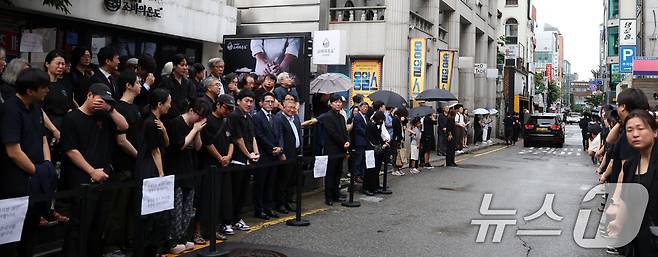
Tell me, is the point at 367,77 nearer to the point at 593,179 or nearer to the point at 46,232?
the point at 593,179

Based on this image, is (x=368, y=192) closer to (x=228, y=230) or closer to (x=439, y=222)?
(x=439, y=222)

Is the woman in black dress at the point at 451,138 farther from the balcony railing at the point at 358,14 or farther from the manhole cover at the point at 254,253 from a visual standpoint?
the manhole cover at the point at 254,253

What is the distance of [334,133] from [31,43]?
603 centimetres

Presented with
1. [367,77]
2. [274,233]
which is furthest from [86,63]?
[367,77]

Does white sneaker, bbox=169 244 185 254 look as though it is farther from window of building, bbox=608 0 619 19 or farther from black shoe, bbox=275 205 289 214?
window of building, bbox=608 0 619 19

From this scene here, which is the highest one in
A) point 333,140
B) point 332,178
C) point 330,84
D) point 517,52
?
point 517,52

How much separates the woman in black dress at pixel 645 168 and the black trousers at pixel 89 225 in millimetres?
4392

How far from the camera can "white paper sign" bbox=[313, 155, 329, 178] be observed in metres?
8.71

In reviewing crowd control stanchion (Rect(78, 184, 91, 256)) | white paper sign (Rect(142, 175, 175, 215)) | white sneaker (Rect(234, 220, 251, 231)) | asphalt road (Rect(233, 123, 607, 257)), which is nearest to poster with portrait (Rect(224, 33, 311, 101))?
asphalt road (Rect(233, 123, 607, 257))

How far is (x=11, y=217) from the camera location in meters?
3.97

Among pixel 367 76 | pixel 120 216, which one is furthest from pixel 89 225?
pixel 367 76

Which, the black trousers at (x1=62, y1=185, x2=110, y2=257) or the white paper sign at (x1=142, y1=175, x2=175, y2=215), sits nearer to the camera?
the black trousers at (x1=62, y1=185, x2=110, y2=257)

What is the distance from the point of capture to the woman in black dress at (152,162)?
18.3 ft

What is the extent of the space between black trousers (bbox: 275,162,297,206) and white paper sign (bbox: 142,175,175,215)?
3.24 meters
